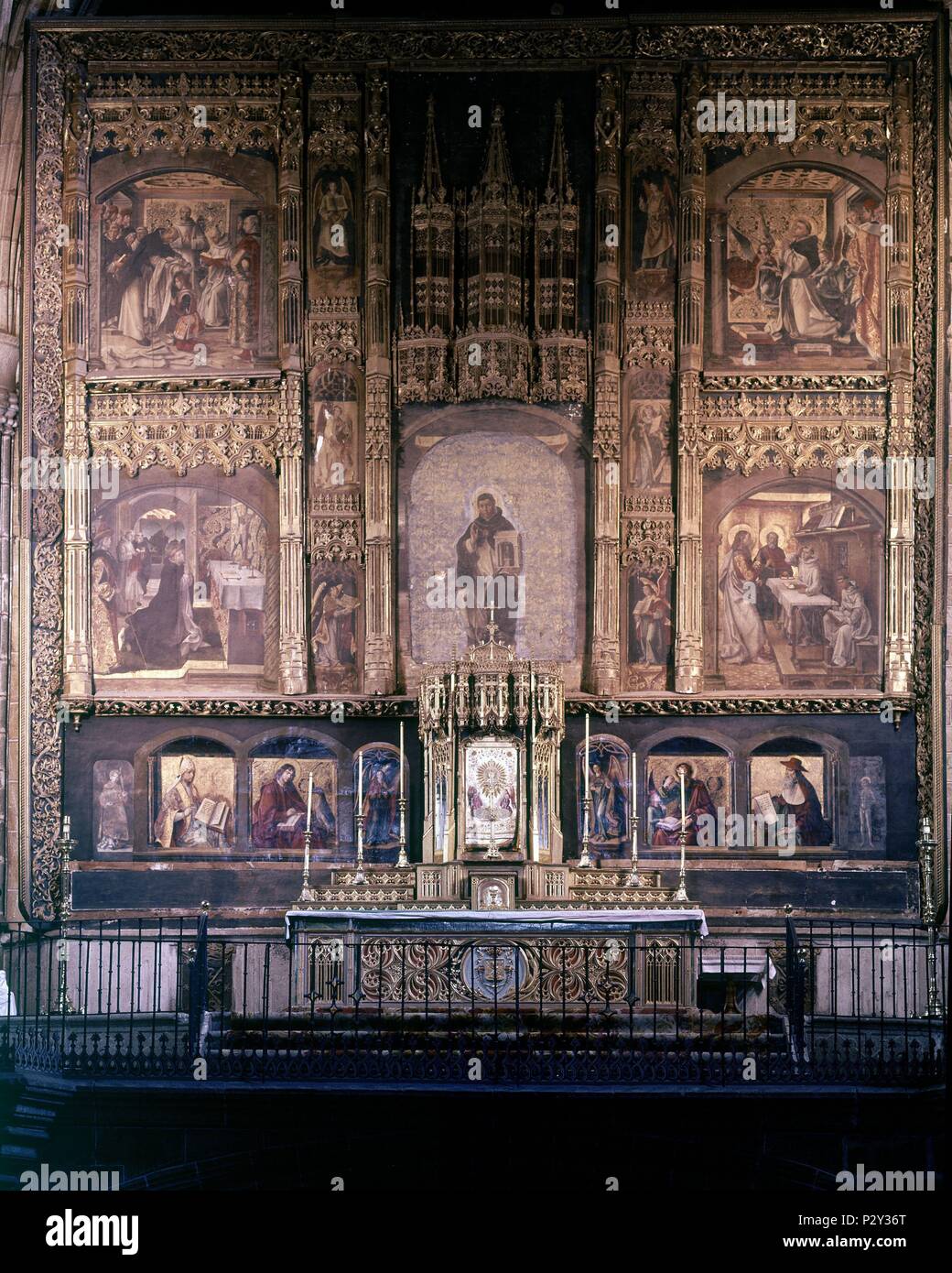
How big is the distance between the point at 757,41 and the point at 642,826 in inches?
274

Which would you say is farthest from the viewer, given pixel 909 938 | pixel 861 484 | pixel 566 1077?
pixel 861 484

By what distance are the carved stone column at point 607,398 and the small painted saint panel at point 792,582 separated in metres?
0.85

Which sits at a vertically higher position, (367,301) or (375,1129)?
(367,301)

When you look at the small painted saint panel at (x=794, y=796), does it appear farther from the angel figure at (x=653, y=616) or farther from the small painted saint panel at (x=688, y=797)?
the angel figure at (x=653, y=616)

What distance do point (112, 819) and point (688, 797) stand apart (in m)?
5.01

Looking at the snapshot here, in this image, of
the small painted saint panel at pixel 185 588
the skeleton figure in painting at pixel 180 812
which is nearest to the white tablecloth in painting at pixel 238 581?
the small painted saint panel at pixel 185 588

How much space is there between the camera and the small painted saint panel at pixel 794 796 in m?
16.9

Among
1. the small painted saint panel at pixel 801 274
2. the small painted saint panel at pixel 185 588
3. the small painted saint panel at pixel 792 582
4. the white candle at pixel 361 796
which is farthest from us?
the small painted saint panel at pixel 801 274

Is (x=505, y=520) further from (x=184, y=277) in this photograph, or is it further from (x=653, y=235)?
(x=184, y=277)

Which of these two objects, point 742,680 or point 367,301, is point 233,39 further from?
point 742,680

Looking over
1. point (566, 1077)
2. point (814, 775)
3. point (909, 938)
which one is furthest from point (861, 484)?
point (566, 1077)

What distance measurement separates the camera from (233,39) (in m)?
17.5

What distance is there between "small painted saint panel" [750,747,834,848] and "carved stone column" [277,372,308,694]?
4043mm

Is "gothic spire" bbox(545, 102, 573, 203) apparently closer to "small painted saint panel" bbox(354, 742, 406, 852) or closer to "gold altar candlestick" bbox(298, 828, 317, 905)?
"small painted saint panel" bbox(354, 742, 406, 852)
